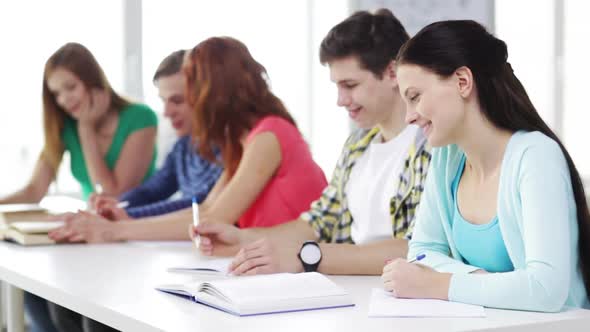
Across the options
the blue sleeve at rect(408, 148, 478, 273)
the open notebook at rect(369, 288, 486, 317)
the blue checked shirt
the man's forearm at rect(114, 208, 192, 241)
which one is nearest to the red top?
the man's forearm at rect(114, 208, 192, 241)

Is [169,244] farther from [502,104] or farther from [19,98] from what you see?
[19,98]

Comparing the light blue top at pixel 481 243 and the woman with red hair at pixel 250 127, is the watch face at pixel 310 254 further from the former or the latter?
the woman with red hair at pixel 250 127

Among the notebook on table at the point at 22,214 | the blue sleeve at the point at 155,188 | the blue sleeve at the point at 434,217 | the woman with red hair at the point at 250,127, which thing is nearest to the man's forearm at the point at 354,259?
the blue sleeve at the point at 434,217

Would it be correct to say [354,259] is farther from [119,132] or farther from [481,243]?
[119,132]

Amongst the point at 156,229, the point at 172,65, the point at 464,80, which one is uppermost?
the point at 172,65

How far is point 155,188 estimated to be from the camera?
3385 millimetres

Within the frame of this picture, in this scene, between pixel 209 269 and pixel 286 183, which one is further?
pixel 286 183

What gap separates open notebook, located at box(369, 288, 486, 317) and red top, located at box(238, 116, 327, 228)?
3.69 ft

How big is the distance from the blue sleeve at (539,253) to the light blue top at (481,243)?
0.12 m

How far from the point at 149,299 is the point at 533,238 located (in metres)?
0.69

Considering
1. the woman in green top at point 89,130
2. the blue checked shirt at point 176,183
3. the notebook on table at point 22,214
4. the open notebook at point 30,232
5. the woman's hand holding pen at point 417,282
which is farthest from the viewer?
the woman in green top at point 89,130

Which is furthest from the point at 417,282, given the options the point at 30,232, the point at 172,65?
the point at 172,65

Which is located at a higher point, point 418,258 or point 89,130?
point 89,130

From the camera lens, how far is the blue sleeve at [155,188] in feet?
11.1
